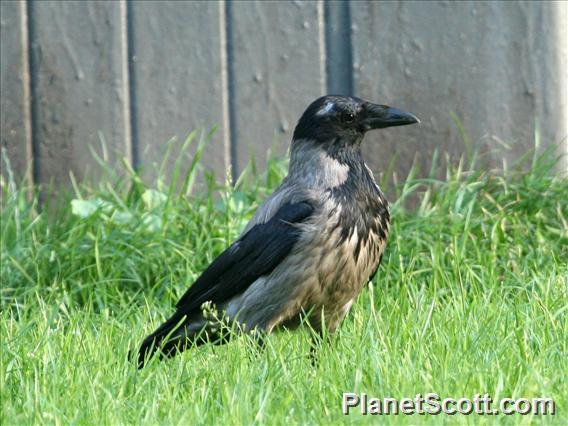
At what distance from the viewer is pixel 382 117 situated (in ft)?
13.2

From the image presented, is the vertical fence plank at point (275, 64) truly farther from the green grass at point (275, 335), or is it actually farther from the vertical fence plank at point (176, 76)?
the green grass at point (275, 335)

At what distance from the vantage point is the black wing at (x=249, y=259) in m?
3.78

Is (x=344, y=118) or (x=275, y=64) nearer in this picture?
(x=344, y=118)

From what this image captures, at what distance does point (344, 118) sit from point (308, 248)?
0.52m

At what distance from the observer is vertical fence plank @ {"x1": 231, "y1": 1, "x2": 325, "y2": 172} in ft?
17.4

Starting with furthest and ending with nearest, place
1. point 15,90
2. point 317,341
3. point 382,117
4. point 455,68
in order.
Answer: point 15,90
point 455,68
point 382,117
point 317,341

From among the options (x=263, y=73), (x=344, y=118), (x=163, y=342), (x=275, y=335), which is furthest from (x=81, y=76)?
(x=163, y=342)

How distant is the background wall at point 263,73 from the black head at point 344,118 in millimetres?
1262

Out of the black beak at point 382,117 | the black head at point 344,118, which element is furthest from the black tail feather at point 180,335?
the black beak at point 382,117

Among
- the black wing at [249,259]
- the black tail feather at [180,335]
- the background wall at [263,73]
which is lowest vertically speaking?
the black tail feather at [180,335]

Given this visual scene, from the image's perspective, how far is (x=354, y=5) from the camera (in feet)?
17.4

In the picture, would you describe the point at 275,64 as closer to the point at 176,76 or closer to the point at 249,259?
the point at 176,76

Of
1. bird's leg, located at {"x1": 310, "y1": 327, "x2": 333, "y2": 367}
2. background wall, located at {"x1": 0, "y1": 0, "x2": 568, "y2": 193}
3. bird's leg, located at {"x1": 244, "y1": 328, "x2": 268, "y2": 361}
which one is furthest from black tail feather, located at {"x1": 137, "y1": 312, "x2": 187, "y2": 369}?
background wall, located at {"x1": 0, "y1": 0, "x2": 568, "y2": 193}

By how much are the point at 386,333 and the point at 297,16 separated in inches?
83.4
